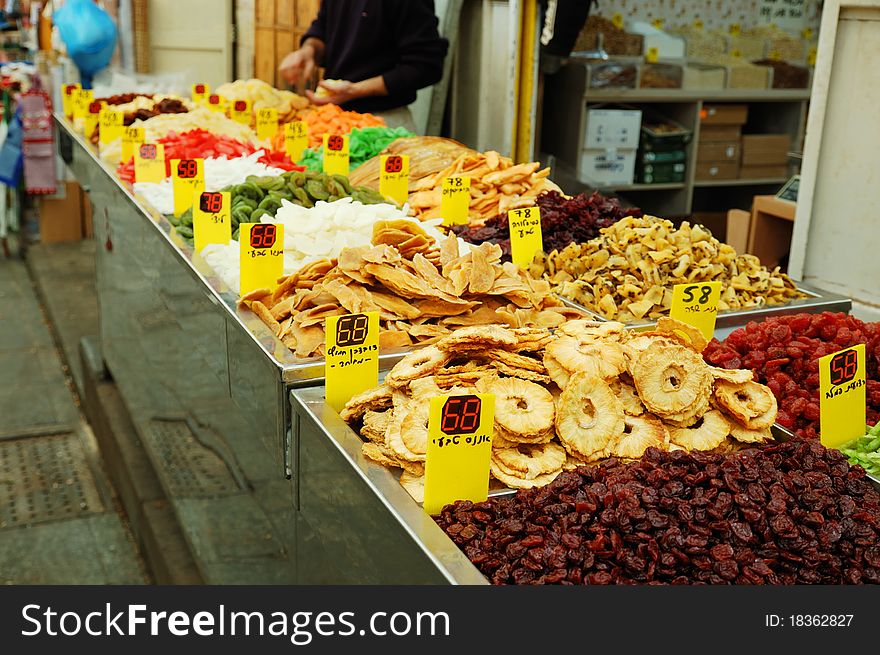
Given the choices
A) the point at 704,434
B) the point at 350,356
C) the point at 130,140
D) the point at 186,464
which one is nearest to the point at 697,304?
the point at 704,434

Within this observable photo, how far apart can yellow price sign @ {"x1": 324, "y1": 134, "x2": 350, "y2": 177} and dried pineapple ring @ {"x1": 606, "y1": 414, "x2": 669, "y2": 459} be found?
6.75ft

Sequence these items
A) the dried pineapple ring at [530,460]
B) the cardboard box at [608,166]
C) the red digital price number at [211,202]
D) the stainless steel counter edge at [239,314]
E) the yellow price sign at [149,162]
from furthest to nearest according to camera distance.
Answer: the cardboard box at [608,166]
the yellow price sign at [149,162]
the red digital price number at [211,202]
the stainless steel counter edge at [239,314]
the dried pineapple ring at [530,460]

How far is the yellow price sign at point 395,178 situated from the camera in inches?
126

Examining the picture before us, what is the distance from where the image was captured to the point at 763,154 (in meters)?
6.57

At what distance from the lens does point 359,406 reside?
1.67m

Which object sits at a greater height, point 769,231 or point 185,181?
point 185,181

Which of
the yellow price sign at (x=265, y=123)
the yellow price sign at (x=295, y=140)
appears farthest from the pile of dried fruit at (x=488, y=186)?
the yellow price sign at (x=265, y=123)

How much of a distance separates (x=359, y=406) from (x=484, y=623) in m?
0.59

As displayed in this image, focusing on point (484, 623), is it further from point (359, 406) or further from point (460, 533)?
point (359, 406)

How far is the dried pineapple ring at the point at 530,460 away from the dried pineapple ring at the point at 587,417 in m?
0.03

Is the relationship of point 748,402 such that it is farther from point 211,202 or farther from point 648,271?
point 211,202

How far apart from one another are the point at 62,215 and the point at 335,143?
4514 mm

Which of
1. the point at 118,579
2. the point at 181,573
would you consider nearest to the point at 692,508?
the point at 181,573

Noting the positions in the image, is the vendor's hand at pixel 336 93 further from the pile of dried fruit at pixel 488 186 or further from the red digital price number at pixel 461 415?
the red digital price number at pixel 461 415
